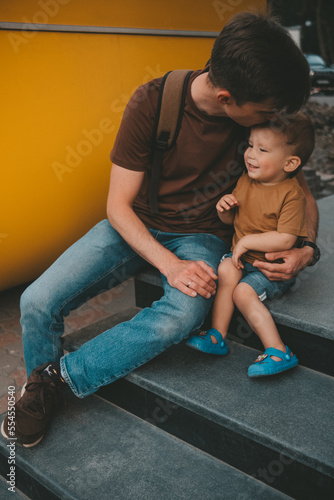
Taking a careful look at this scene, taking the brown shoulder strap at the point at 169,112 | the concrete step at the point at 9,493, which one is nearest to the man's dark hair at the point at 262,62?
the brown shoulder strap at the point at 169,112

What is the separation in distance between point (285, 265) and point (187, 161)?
2.05 feet

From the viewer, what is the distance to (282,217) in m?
1.95

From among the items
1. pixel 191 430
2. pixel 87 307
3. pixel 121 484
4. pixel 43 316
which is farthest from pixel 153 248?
pixel 87 307

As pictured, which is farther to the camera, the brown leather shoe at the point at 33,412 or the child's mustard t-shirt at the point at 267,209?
the child's mustard t-shirt at the point at 267,209

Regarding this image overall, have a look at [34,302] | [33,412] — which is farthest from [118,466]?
[34,302]

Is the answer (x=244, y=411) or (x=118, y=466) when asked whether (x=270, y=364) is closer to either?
(x=244, y=411)

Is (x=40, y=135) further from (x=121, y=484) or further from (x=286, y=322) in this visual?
(x=121, y=484)

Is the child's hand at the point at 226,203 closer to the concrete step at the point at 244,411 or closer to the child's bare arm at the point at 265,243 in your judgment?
the child's bare arm at the point at 265,243

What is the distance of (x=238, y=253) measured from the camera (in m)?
2.02

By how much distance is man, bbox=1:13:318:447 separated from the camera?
178 centimetres

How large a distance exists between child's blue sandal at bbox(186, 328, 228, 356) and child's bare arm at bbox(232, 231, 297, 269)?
0.32 metres

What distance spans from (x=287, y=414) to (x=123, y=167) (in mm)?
1186

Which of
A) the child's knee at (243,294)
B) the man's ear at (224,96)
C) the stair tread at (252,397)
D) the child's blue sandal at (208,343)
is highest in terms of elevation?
the man's ear at (224,96)

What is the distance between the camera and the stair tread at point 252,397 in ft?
5.07
